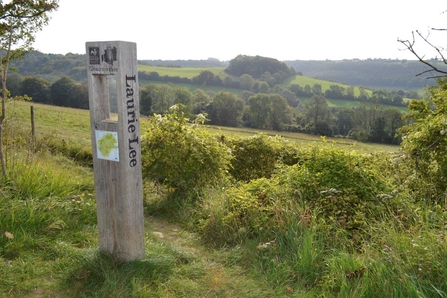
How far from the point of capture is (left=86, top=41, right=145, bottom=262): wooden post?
3573 millimetres

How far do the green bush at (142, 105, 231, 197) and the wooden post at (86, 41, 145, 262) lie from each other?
2577mm

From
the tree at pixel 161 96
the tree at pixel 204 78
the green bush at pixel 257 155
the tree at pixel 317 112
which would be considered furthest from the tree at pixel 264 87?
the green bush at pixel 257 155

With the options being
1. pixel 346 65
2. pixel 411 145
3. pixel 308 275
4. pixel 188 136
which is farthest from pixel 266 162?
pixel 346 65

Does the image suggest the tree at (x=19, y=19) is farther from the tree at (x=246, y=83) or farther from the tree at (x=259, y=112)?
the tree at (x=246, y=83)

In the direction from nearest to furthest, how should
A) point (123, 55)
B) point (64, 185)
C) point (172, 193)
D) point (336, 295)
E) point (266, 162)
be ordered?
point (336, 295)
point (123, 55)
point (64, 185)
point (172, 193)
point (266, 162)

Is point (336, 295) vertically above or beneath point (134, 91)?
beneath

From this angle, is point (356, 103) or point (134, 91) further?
point (356, 103)

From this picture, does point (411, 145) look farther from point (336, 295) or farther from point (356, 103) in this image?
point (356, 103)

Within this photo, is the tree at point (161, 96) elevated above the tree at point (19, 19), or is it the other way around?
the tree at point (19, 19)

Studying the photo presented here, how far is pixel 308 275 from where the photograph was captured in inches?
143

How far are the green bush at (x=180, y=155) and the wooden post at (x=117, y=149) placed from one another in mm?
2577

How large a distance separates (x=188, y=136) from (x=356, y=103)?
248 ft

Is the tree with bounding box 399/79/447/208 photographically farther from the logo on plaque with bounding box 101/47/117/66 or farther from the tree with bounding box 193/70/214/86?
the tree with bounding box 193/70/214/86

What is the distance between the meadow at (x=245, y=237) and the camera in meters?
3.29
